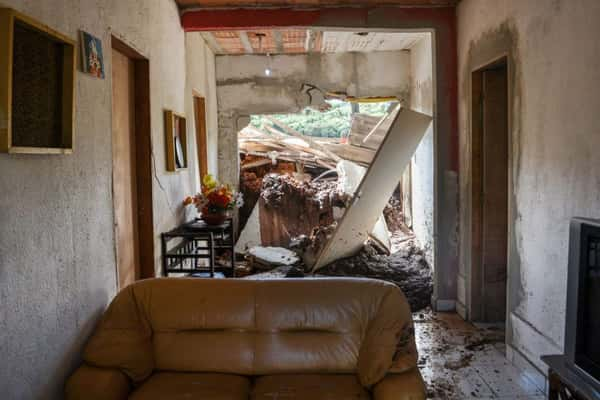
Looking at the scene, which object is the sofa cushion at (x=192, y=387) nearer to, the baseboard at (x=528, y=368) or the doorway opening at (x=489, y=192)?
the baseboard at (x=528, y=368)

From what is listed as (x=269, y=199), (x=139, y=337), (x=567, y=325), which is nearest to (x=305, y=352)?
(x=139, y=337)

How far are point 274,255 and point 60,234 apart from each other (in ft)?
A: 13.7

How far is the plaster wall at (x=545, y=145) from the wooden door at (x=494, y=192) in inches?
15.1

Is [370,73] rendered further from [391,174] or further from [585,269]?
[585,269]

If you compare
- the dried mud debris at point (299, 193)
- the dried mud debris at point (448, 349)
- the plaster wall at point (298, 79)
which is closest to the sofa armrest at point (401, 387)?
the dried mud debris at point (448, 349)

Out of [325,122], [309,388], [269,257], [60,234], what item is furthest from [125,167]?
[325,122]

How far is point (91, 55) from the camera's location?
8.65 ft

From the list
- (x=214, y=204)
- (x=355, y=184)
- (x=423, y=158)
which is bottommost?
(x=214, y=204)

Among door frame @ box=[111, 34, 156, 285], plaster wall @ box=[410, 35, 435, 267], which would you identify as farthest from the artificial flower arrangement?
plaster wall @ box=[410, 35, 435, 267]

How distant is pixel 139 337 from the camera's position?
2.44m

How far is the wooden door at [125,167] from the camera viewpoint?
10.9 ft

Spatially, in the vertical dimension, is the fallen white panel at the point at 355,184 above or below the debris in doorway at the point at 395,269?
above

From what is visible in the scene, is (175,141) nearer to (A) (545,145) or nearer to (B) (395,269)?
(A) (545,145)

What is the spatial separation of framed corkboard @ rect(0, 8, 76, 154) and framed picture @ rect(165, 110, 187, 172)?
69.7 inches
